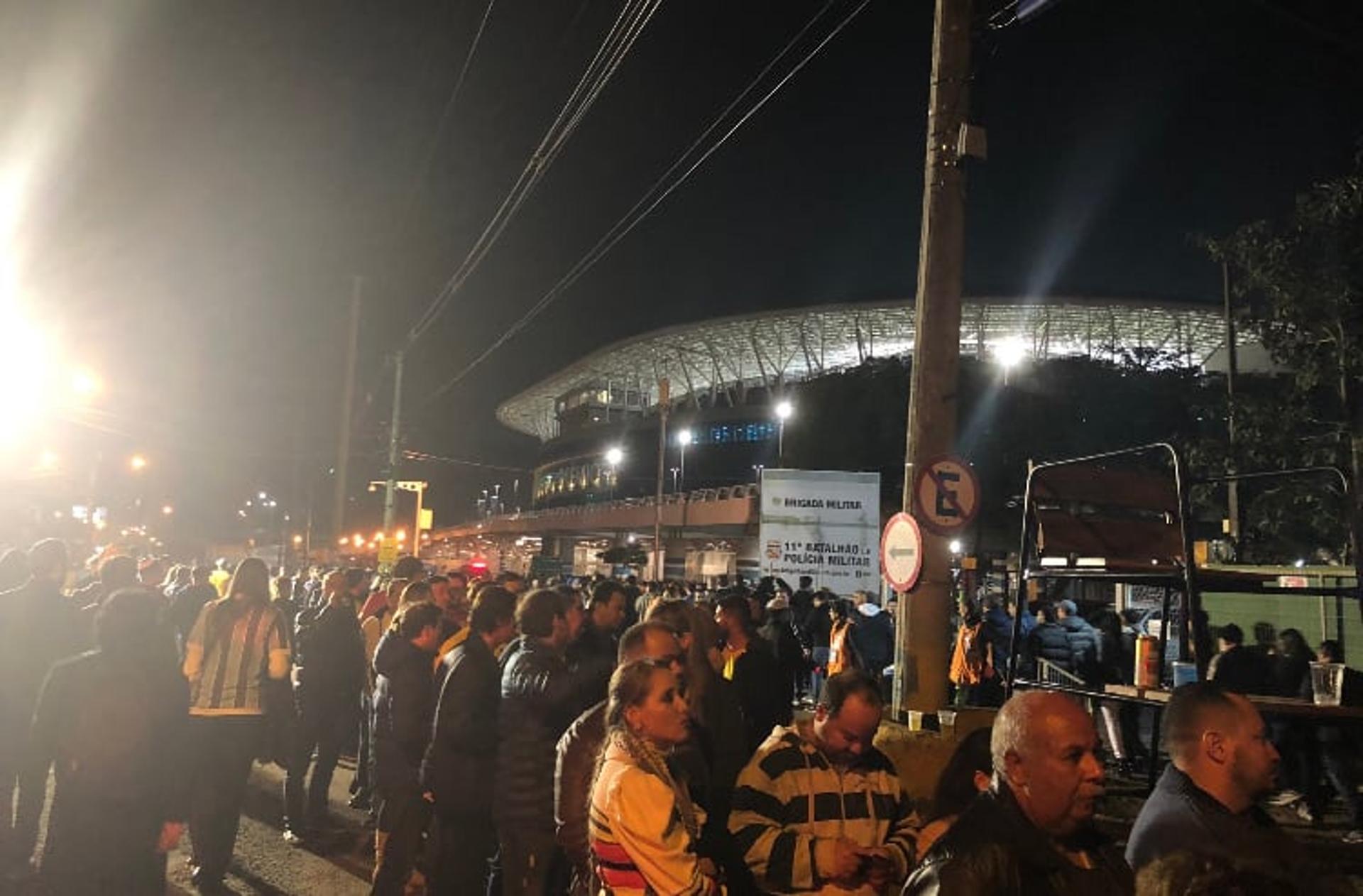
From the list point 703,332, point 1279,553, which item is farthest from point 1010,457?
point 703,332

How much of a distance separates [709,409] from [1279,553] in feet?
217

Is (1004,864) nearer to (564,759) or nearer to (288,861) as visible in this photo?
(564,759)

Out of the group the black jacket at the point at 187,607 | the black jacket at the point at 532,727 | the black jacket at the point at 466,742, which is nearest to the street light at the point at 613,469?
the black jacket at the point at 187,607

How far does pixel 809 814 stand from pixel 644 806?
2.15 feet

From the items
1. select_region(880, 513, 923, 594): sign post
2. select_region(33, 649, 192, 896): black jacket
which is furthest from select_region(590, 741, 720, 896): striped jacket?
select_region(880, 513, 923, 594): sign post

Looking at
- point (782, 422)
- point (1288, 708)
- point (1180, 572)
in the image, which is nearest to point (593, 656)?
point (1180, 572)

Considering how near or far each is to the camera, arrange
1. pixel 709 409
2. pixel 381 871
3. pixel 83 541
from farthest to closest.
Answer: pixel 709 409 < pixel 83 541 < pixel 381 871

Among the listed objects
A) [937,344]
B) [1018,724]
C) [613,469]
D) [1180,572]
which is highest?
[613,469]

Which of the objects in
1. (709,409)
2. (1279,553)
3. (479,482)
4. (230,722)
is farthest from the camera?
(479,482)

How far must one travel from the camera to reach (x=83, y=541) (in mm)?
37344

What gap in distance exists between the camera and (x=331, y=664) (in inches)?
340

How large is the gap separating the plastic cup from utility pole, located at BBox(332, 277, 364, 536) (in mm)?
24838

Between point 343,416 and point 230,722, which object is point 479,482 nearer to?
point 343,416

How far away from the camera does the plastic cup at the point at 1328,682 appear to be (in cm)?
488
